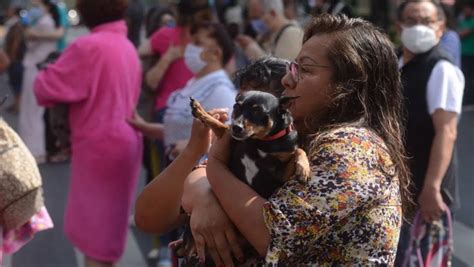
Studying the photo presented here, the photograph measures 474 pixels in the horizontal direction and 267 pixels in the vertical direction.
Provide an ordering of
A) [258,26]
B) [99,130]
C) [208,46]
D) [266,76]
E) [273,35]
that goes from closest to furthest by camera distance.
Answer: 1. [266,76]
2. [208,46]
3. [99,130]
4. [273,35]
5. [258,26]

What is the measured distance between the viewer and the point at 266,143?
87.1 inches

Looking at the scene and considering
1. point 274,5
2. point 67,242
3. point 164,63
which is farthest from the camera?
point 274,5

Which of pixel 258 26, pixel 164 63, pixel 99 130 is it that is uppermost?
pixel 99 130

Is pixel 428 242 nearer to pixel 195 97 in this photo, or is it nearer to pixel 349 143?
pixel 195 97

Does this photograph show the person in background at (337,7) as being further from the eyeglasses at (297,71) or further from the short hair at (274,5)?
the eyeglasses at (297,71)

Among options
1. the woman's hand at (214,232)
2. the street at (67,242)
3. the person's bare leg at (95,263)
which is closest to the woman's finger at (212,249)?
the woman's hand at (214,232)

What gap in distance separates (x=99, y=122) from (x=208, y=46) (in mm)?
689

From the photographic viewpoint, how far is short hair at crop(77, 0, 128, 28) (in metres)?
5.26

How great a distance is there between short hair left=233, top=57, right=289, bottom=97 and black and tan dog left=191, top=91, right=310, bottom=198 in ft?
1.59

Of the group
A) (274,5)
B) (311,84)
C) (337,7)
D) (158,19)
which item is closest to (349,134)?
(311,84)

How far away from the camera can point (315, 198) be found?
2162 mm

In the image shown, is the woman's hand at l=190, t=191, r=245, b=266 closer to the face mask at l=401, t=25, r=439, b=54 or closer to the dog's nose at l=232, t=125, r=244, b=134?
the dog's nose at l=232, t=125, r=244, b=134

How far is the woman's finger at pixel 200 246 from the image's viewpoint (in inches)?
93.4

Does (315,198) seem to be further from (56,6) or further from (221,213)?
(56,6)
